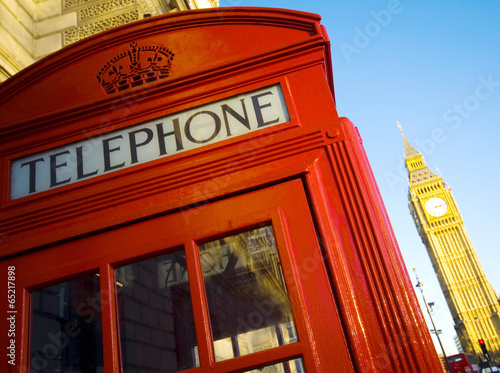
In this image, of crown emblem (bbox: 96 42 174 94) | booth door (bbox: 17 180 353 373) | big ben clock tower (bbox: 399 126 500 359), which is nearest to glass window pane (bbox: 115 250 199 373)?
booth door (bbox: 17 180 353 373)

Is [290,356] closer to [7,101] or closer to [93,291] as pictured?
[93,291]

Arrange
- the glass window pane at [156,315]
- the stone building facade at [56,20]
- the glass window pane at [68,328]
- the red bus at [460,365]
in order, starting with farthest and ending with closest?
the red bus at [460,365]
the stone building facade at [56,20]
the glass window pane at [156,315]
the glass window pane at [68,328]

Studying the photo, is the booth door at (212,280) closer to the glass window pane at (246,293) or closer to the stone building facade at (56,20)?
the glass window pane at (246,293)

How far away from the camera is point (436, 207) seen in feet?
170

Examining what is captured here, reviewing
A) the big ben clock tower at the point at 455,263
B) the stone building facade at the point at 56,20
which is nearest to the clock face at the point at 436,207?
the big ben clock tower at the point at 455,263

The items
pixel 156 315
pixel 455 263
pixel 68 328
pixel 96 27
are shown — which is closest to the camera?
pixel 68 328

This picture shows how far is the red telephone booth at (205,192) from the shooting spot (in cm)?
101

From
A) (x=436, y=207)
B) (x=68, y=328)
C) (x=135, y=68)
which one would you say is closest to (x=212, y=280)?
(x=68, y=328)

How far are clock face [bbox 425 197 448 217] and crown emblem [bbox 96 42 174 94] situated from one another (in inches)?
2183

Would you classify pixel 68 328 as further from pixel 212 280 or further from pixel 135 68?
pixel 135 68

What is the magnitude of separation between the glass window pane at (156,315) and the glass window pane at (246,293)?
18cm

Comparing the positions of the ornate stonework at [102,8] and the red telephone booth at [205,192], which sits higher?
the ornate stonework at [102,8]

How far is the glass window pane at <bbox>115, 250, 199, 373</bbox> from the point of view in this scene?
5.82 feet

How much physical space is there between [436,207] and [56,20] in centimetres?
5544
